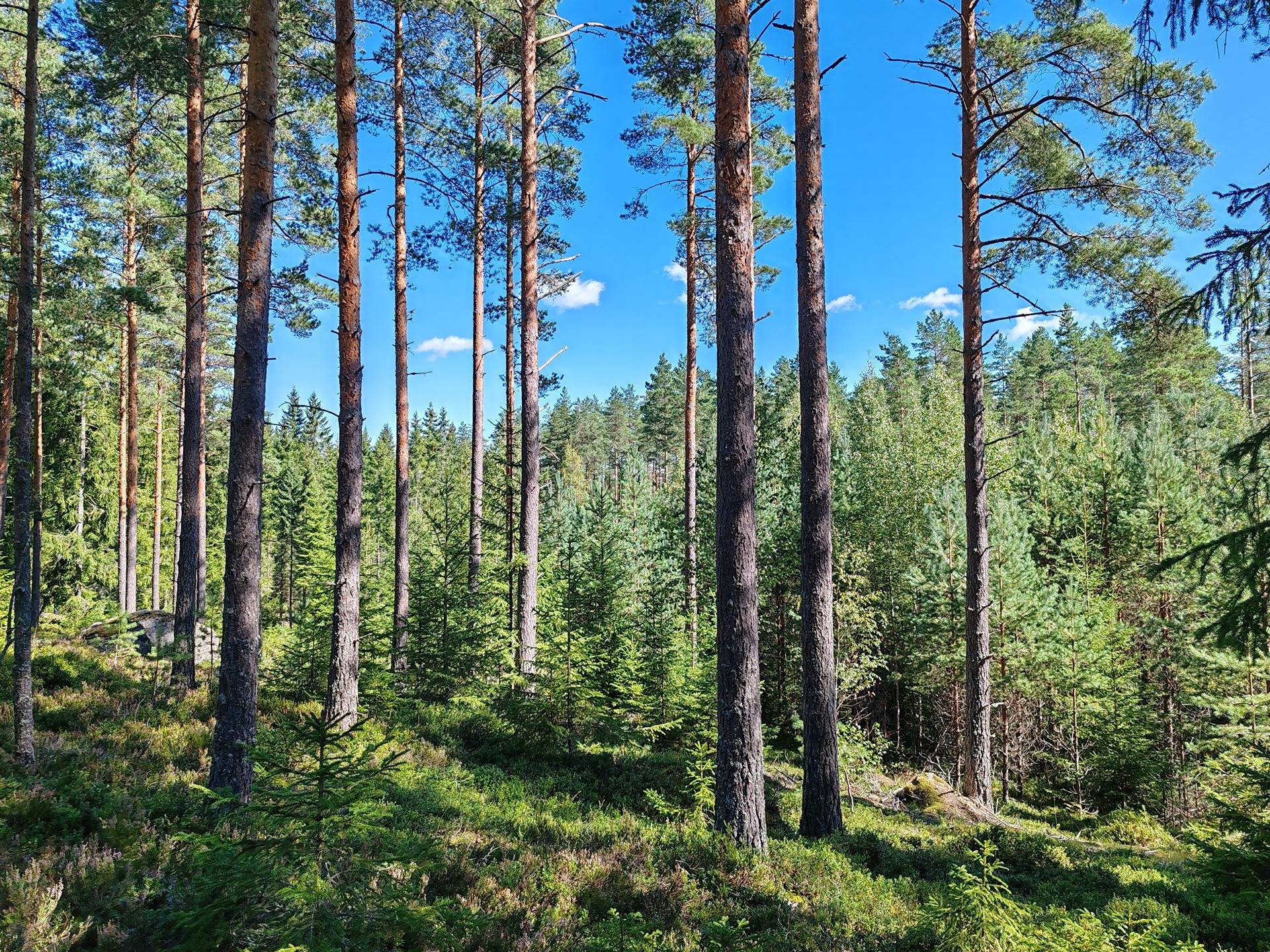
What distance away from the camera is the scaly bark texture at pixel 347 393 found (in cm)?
889

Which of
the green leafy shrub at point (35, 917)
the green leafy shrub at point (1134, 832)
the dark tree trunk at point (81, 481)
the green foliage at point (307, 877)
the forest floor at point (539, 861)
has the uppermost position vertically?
the dark tree trunk at point (81, 481)

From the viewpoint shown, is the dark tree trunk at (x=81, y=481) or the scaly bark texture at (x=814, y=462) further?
the dark tree trunk at (x=81, y=481)

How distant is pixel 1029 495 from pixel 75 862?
25661mm

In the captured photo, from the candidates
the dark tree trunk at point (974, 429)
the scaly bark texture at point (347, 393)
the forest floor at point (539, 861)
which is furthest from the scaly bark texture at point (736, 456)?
the scaly bark texture at point (347, 393)

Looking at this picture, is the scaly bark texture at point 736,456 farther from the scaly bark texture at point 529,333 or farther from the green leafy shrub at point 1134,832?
the green leafy shrub at point 1134,832

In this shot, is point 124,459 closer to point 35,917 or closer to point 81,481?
point 81,481

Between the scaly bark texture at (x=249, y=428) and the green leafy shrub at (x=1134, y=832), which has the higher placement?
the scaly bark texture at (x=249, y=428)

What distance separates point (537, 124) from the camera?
12.8m

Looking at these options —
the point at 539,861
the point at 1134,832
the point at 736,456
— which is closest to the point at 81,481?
the point at 539,861

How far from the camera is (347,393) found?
905 centimetres

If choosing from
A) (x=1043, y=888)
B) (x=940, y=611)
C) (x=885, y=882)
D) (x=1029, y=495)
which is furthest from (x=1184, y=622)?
(x=885, y=882)

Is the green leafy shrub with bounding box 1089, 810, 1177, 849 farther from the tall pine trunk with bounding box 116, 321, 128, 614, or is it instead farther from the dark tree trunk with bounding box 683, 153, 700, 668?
the tall pine trunk with bounding box 116, 321, 128, 614

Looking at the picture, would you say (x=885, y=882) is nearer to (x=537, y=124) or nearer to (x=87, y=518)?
(x=537, y=124)

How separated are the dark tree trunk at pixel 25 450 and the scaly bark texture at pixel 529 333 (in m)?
6.83
